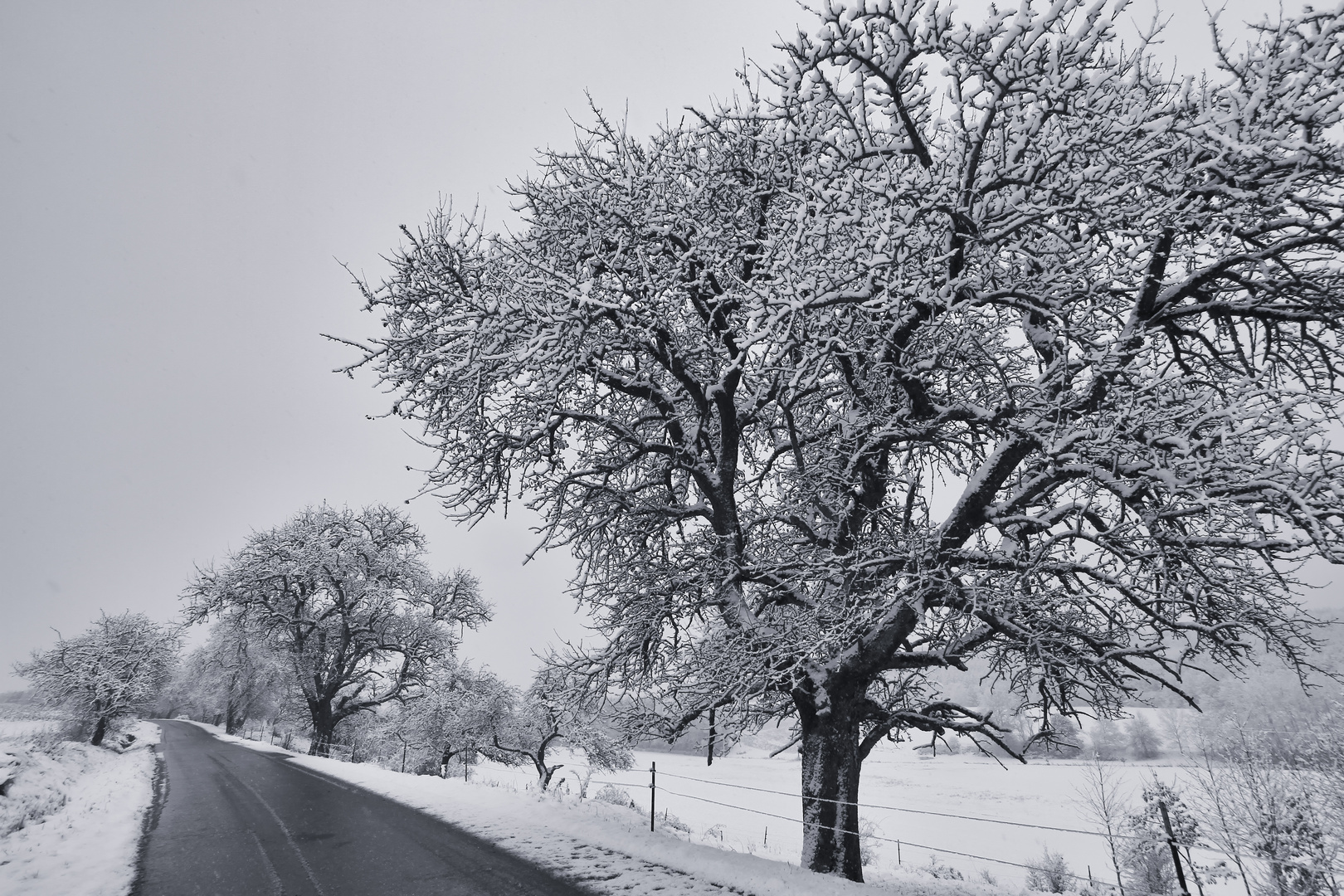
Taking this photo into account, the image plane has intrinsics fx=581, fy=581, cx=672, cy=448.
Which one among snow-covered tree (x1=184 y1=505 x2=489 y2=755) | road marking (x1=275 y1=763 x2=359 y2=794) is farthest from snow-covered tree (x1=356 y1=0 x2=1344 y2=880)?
snow-covered tree (x1=184 y1=505 x2=489 y2=755)

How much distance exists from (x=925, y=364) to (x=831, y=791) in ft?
18.5

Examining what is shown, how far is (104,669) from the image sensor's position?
97.1 feet

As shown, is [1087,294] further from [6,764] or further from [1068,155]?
[6,764]

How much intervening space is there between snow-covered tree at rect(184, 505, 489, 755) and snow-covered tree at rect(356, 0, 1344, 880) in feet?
71.9

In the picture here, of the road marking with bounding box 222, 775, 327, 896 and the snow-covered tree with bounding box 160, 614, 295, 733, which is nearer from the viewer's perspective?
the road marking with bounding box 222, 775, 327, 896

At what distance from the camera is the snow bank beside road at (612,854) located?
20.6 feet

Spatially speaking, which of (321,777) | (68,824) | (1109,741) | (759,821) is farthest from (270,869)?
A: (1109,741)

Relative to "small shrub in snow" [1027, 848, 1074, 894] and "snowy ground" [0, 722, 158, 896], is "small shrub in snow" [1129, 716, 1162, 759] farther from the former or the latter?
"snowy ground" [0, 722, 158, 896]

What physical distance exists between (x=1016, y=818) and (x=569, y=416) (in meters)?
46.6

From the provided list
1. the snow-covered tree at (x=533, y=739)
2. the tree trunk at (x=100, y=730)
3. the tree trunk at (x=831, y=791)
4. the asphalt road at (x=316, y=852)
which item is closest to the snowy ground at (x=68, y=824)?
the asphalt road at (x=316, y=852)

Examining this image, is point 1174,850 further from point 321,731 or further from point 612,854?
point 321,731

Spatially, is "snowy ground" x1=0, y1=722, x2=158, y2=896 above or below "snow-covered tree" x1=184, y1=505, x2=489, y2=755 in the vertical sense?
below

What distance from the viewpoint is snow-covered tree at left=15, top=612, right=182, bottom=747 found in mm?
29234

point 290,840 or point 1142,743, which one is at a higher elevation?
point 1142,743
